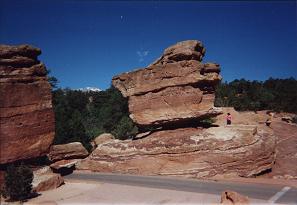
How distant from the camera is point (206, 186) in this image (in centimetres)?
2122

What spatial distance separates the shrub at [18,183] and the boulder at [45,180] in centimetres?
171

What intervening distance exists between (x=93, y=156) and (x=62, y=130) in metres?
16.9

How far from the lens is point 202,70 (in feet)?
98.4

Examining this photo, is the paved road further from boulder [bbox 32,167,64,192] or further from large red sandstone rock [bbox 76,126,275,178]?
boulder [bbox 32,167,64,192]

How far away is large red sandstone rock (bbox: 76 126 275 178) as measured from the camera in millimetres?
24766

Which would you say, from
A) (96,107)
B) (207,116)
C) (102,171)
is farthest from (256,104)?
(102,171)

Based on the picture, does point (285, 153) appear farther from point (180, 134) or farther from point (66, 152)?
point (66, 152)

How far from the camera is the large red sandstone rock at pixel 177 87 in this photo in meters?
29.4

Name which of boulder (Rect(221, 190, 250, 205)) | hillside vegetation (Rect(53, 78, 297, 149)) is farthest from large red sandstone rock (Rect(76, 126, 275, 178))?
hillside vegetation (Rect(53, 78, 297, 149))

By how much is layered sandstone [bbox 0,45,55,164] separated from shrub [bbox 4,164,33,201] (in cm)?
191

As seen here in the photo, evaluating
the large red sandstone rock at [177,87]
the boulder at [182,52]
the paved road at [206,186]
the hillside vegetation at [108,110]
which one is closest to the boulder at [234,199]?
the paved road at [206,186]

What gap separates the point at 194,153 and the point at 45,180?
1167 cm

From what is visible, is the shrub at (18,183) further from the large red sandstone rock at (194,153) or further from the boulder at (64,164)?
the large red sandstone rock at (194,153)

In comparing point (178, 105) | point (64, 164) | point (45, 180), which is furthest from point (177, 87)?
point (45, 180)
